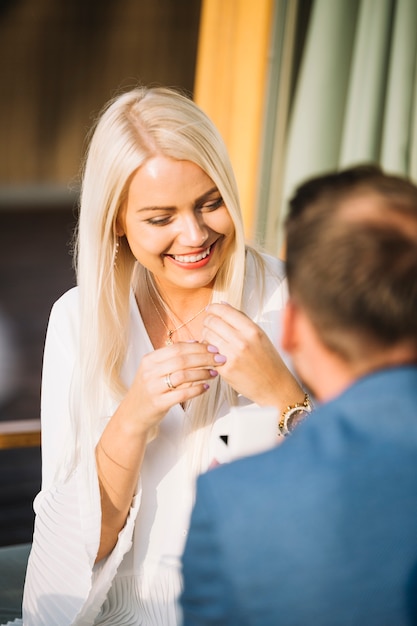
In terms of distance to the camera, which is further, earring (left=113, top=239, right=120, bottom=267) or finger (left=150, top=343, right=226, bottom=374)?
earring (left=113, top=239, right=120, bottom=267)

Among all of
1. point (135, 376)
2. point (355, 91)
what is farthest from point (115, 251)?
point (355, 91)

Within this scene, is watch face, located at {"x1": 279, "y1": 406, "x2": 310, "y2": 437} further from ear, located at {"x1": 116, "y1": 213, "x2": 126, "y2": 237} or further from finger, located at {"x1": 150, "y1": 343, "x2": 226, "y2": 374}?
ear, located at {"x1": 116, "y1": 213, "x2": 126, "y2": 237}

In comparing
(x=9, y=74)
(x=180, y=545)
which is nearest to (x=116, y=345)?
(x=180, y=545)

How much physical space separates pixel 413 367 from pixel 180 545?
103 cm

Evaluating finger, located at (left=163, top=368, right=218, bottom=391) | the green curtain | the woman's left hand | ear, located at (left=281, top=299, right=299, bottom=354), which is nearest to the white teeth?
the woman's left hand

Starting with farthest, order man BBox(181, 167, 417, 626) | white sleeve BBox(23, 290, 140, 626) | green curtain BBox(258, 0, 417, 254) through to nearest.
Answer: green curtain BBox(258, 0, 417, 254)
white sleeve BBox(23, 290, 140, 626)
man BBox(181, 167, 417, 626)

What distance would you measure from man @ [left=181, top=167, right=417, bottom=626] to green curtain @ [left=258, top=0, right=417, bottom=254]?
91.2 inches

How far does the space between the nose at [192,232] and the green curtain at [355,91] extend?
Answer: 155cm

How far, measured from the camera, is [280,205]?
11.6 feet

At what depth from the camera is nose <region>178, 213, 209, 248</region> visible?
6.24 ft

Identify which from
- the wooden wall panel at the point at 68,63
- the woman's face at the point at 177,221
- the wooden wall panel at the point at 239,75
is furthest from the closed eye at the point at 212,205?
the wooden wall panel at the point at 68,63

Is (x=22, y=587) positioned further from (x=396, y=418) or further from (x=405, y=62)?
(x=405, y=62)

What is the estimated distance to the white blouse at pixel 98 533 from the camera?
1.86 metres

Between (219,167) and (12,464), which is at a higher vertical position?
(219,167)
